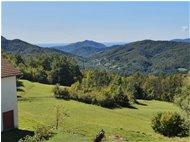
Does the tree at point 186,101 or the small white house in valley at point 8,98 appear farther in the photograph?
the tree at point 186,101

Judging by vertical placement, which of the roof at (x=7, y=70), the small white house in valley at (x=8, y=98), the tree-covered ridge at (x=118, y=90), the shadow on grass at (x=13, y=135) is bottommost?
the tree-covered ridge at (x=118, y=90)

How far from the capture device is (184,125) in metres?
31.0

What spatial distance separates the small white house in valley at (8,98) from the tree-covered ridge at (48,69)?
67997 millimetres

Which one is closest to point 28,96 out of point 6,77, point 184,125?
point 184,125

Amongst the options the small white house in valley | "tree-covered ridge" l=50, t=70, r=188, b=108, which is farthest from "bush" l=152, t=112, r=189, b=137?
"tree-covered ridge" l=50, t=70, r=188, b=108

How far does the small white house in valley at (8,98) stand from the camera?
2119cm

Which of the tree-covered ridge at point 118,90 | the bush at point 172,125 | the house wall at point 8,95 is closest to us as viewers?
the house wall at point 8,95

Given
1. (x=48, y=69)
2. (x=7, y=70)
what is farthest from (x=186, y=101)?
A: (x=48, y=69)

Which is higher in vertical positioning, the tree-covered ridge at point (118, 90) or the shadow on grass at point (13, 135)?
the shadow on grass at point (13, 135)

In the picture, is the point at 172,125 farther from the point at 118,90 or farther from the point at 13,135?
the point at 118,90

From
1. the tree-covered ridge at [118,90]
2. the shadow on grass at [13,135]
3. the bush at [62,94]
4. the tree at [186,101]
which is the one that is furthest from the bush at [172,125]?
the bush at [62,94]

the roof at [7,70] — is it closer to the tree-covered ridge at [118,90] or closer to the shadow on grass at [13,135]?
the shadow on grass at [13,135]

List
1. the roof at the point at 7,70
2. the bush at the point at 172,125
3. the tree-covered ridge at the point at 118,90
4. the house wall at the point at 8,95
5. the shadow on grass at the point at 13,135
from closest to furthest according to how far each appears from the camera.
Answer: the shadow on grass at the point at 13,135
the house wall at the point at 8,95
the roof at the point at 7,70
the bush at the point at 172,125
the tree-covered ridge at the point at 118,90

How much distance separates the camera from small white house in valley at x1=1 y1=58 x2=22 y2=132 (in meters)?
21.2
